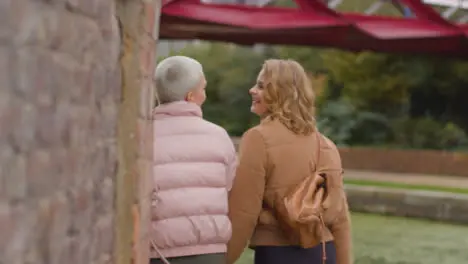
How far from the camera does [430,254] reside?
725 cm

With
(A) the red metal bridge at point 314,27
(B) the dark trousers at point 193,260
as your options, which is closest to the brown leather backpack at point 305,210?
(B) the dark trousers at point 193,260

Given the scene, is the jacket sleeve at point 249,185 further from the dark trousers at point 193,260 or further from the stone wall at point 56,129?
the stone wall at point 56,129

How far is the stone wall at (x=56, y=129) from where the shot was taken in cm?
148

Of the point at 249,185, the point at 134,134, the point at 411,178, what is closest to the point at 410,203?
the point at 411,178

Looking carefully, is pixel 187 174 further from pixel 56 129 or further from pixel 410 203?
pixel 410 203

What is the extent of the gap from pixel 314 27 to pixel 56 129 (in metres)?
7.51

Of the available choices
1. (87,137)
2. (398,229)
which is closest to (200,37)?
(398,229)

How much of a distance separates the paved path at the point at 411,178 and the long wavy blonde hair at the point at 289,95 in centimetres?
811

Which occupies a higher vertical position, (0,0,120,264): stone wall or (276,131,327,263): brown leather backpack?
(0,0,120,264): stone wall

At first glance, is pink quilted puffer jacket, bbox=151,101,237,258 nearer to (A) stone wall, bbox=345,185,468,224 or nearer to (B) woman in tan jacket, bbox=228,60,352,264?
(B) woman in tan jacket, bbox=228,60,352,264

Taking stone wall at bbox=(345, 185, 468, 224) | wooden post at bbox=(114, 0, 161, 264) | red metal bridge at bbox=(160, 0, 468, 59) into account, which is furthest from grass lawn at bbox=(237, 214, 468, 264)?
wooden post at bbox=(114, 0, 161, 264)

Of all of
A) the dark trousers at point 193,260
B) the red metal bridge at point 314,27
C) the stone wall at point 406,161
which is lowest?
the stone wall at point 406,161

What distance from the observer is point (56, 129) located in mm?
1732

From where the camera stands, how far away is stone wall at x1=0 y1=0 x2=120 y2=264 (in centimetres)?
148
